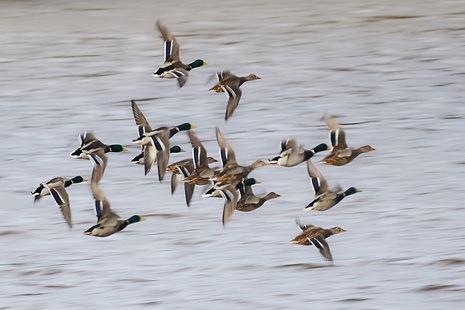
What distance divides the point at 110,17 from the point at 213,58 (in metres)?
2.57

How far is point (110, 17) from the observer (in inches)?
573

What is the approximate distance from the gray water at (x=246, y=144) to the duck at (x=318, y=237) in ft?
0.38

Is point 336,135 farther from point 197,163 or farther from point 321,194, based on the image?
point 197,163

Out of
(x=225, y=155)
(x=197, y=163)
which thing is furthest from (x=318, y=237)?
(x=197, y=163)

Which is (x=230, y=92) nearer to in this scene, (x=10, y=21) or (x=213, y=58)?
(x=213, y=58)

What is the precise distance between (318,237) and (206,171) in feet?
2.31

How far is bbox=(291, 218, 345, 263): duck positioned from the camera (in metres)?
6.90

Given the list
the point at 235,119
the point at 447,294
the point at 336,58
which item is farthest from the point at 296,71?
the point at 447,294

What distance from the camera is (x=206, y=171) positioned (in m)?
7.13

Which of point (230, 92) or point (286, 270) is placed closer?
point (286, 270)

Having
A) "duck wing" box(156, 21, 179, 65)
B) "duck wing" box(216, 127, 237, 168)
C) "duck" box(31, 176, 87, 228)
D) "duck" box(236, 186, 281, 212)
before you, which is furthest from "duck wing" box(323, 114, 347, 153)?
"duck" box(31, 176, 87, 228)

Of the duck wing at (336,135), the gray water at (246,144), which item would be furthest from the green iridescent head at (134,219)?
the duck wing at (336,135)

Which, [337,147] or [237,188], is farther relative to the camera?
[337,147]

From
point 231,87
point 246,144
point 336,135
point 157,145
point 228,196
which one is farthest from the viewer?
point 246,144
